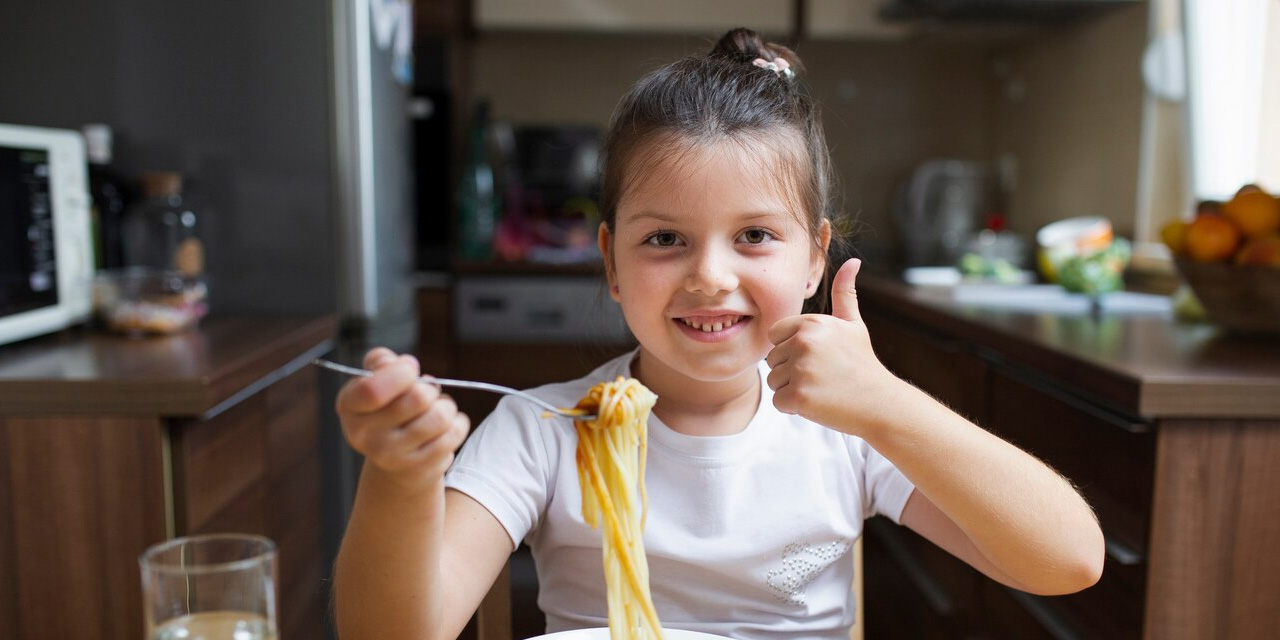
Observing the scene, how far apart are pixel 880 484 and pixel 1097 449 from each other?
1.69 ft

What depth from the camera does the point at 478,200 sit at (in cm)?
334

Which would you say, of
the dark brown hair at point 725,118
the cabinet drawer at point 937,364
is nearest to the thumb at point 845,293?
the dark brown hair at point 725,118

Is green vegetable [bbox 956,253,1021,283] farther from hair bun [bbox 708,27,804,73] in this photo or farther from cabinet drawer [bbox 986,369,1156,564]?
hair bun [bbox 708,27,804,73]

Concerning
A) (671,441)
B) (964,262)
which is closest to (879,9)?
(964,262)

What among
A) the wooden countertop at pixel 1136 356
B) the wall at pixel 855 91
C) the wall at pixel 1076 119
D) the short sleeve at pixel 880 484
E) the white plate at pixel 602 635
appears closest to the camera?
the white plate at pixel 602 635

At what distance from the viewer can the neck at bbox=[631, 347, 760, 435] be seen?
1031 mm

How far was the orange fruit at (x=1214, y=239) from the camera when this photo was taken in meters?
1.65

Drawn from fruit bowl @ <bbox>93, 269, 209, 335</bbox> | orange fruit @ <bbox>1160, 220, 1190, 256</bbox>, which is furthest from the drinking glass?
orange fruit @ <bbox>1160, 220, 1190, 256</bbox>

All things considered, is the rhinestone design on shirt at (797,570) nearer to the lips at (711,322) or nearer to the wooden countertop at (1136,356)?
the lips at (711,322)

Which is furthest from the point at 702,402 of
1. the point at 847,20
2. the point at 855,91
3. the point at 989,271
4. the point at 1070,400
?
the point at 855,91

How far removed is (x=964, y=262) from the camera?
274 centimetres

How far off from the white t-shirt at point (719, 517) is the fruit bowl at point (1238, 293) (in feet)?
3.03

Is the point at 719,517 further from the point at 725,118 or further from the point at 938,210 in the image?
the point at 938,210

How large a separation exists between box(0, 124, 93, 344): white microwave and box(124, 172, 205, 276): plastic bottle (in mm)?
155
